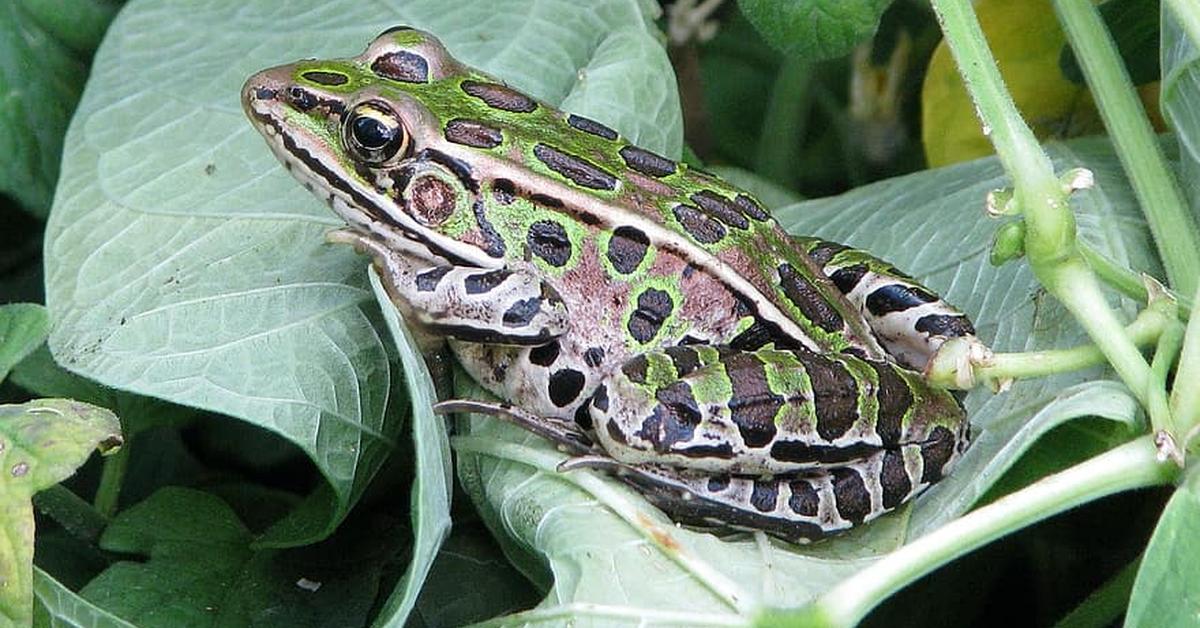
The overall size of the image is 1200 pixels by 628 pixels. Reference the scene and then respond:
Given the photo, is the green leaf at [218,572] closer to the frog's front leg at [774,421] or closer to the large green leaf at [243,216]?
the large green leaf at [243,216]

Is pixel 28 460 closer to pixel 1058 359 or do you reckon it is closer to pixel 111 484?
pixel 111 484

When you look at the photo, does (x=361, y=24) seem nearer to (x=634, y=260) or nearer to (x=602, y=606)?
(x=634, y=260)

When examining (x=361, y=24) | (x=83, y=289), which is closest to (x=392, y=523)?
(x=83, y=289)

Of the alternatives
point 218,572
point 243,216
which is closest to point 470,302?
point 243,216

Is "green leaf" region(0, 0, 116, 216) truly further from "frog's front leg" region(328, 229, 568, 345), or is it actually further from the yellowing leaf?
the yellowing leaf

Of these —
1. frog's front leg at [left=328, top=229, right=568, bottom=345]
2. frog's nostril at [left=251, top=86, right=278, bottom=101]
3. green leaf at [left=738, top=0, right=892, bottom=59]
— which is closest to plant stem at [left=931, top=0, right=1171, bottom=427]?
green leaf at [left=738, top=0, right=892, bottom=59]

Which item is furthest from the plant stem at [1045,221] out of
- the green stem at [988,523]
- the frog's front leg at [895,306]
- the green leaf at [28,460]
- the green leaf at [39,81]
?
the green leaf at [39,81]
